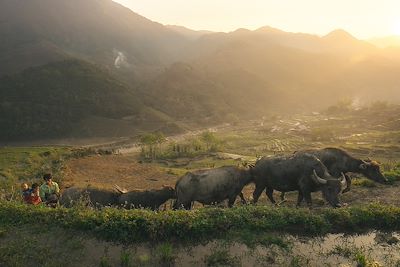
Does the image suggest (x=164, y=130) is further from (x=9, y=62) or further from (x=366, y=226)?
(x=366, y=226)

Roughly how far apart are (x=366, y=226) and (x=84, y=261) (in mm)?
8652

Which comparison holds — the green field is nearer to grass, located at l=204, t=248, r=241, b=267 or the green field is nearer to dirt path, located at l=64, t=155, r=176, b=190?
grass, located at l=204, t=248, r=241, b=267

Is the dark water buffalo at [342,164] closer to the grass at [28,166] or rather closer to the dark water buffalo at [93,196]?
the dark water buffalo at [93,196]

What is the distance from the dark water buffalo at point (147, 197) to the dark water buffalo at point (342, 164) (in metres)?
6.53

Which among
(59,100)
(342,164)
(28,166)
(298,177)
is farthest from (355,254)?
(59,100)

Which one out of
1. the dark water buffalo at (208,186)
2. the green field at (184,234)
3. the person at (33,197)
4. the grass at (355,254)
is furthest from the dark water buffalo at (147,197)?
the grass at (355,254)

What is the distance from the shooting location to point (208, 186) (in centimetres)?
1747

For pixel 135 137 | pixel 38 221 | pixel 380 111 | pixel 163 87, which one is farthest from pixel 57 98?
pixel 38 221

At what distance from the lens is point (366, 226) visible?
44.9 ft

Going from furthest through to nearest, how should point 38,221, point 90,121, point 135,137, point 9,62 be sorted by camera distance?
point 9,62 → point 90,121 → point 135,137 → point 38,221

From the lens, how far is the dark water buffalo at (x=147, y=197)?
1817 centimetres

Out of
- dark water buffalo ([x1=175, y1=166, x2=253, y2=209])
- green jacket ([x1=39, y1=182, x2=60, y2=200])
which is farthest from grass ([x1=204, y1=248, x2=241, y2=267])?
green jacket ([x1=39, y1=182, x2=60, y2=200])

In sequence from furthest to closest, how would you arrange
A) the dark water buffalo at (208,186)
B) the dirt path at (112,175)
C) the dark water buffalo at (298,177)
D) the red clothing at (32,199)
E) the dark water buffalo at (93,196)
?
the dirt path at (112,175), the dark water buffalo at (93,196), the dark water buffalo at (208,186), the red clothing at (32,199), the dark water buffalo at (298,177)

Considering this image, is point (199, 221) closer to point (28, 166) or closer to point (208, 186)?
point (208, 186)
